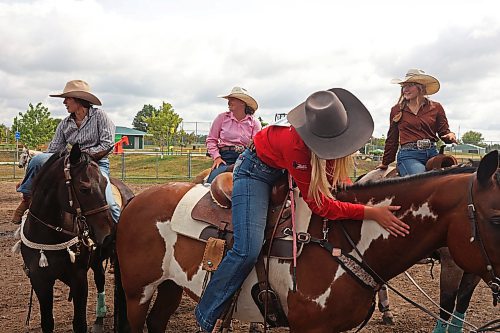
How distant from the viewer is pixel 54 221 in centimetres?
496

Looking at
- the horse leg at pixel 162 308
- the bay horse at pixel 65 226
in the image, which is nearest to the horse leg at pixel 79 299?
the bay horse at pixel 65 226

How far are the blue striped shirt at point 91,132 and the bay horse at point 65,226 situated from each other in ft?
1.52

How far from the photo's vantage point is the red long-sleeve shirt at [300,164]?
10.9 feet

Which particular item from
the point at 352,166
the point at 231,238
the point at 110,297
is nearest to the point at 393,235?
the point at 352,166

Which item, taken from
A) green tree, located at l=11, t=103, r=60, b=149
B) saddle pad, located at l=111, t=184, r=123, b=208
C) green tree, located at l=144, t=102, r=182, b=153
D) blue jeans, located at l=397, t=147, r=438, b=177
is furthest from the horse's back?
green tree, located at l=144, t=102, r=182, b=153

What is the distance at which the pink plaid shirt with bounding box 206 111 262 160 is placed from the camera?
21.9 feet

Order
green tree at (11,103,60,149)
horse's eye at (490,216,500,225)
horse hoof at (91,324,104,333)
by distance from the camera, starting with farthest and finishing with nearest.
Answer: green tree at (11,103,60,149) → horse hoof at (91,324,104,333) → horse's eye at (490,216,500,225)

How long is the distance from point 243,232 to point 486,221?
5.22 feet

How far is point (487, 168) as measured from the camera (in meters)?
3.05

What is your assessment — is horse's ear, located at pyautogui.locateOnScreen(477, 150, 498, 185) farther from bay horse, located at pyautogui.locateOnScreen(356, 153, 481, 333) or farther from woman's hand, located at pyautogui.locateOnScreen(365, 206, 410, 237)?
bay horse, located at pyautogui.locateOnScreen(356, 153, 481, 333)

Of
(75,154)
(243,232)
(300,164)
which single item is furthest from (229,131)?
(300,164)

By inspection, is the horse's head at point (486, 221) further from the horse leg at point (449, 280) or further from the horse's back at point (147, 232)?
the horse's back at point (147, 232)

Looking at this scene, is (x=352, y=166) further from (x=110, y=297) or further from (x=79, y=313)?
(x=110, y=297)

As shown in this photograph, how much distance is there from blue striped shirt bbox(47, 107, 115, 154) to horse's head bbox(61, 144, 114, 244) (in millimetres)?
697
